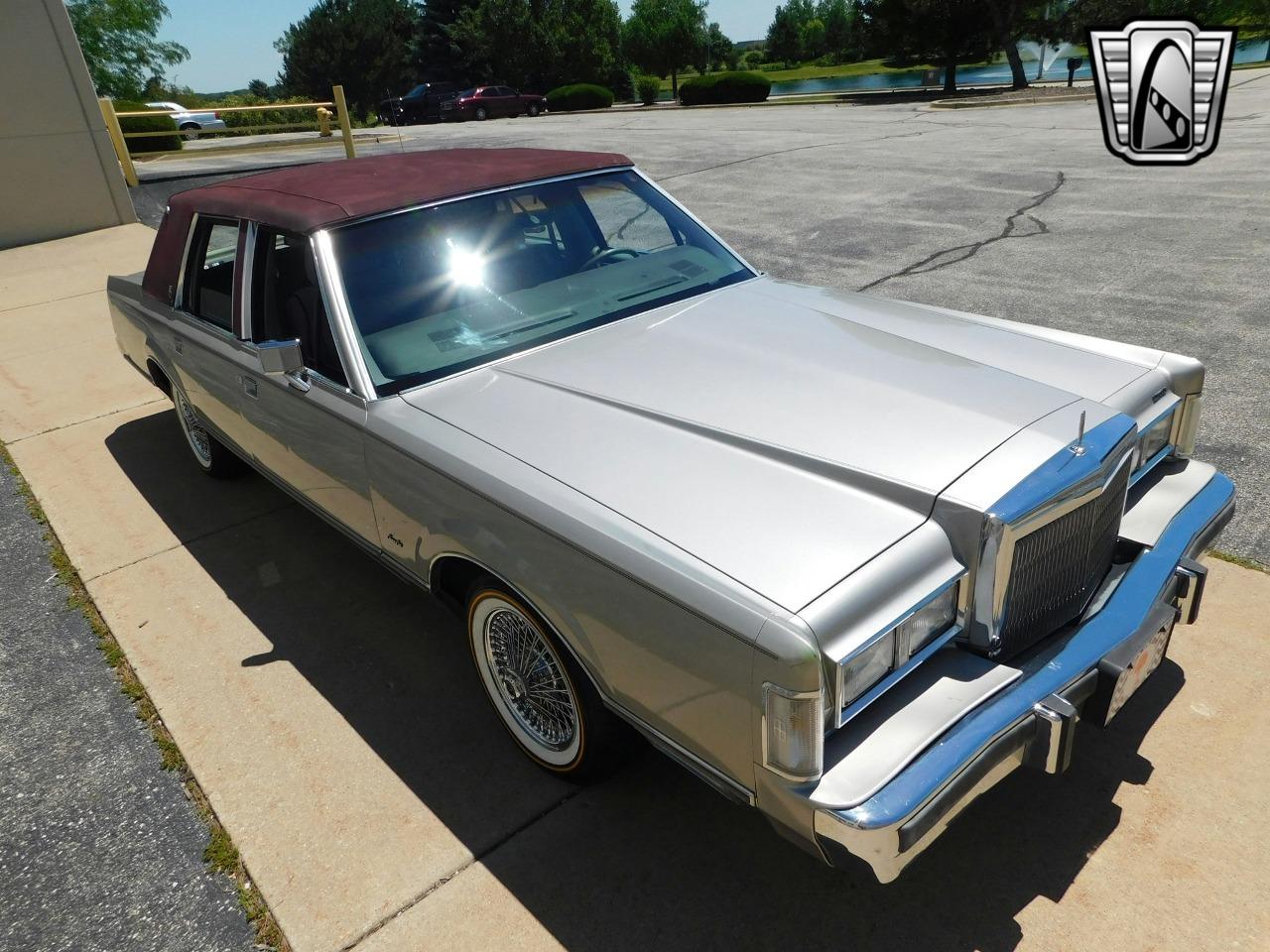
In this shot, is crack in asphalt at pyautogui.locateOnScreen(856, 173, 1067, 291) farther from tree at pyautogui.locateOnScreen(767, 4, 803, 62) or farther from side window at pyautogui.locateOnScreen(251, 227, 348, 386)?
tree at pyautogui.locateOnScreen(767, 4, 803, 62)

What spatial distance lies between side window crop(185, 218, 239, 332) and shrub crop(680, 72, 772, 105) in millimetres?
33584

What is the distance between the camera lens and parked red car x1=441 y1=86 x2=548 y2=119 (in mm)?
34375

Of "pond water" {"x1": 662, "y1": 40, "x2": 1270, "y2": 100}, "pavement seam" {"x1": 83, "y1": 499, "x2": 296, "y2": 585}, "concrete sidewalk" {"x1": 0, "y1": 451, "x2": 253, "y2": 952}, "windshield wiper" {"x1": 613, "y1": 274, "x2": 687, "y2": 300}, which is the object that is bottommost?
"pond water" {"x1": 662, "y1": 40, "x2": 1270, "y2": 100}

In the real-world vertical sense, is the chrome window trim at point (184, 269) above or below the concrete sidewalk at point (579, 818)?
above

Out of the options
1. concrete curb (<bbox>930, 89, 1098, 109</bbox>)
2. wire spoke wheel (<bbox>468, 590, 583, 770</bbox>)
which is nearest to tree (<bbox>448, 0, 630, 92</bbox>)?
concrete curb (<bbox>930, 89, 1098, 109</bbox>)

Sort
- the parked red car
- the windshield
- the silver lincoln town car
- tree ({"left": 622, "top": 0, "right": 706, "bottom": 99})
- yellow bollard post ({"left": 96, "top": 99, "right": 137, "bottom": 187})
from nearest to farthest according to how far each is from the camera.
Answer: the silver lincoln town car, the windshield, yellow bollard post ({"left": 96, "top": 99, "right": 137, "bottom": 187}), the parked red car, tree ({"left": 622, "top": 0, "right": 706, "bottom": 99})

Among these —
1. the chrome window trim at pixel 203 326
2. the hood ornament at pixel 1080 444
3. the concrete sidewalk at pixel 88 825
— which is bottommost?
the concrete sidewalk at pixel 88 825

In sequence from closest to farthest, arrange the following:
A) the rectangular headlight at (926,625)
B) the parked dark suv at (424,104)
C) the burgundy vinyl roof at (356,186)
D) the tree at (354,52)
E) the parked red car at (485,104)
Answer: the rectangular headlight at (926,625), the burgundy vinyl roof at (356,186), the parked red car at (485,104), the parked dark suv at (424,104), the tree at (354,52)

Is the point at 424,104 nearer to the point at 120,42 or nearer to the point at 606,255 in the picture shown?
the point at 120,42

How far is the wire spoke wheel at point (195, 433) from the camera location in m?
5.05

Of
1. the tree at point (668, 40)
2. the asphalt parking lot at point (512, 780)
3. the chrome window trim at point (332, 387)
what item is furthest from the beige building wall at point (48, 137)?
the tree at point (668, 40)

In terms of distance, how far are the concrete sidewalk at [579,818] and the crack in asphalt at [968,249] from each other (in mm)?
4925

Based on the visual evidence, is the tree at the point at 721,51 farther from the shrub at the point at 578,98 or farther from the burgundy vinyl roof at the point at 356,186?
the burgundy vinyl roof at the point at 356,186

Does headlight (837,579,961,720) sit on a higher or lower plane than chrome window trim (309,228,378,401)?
lower
